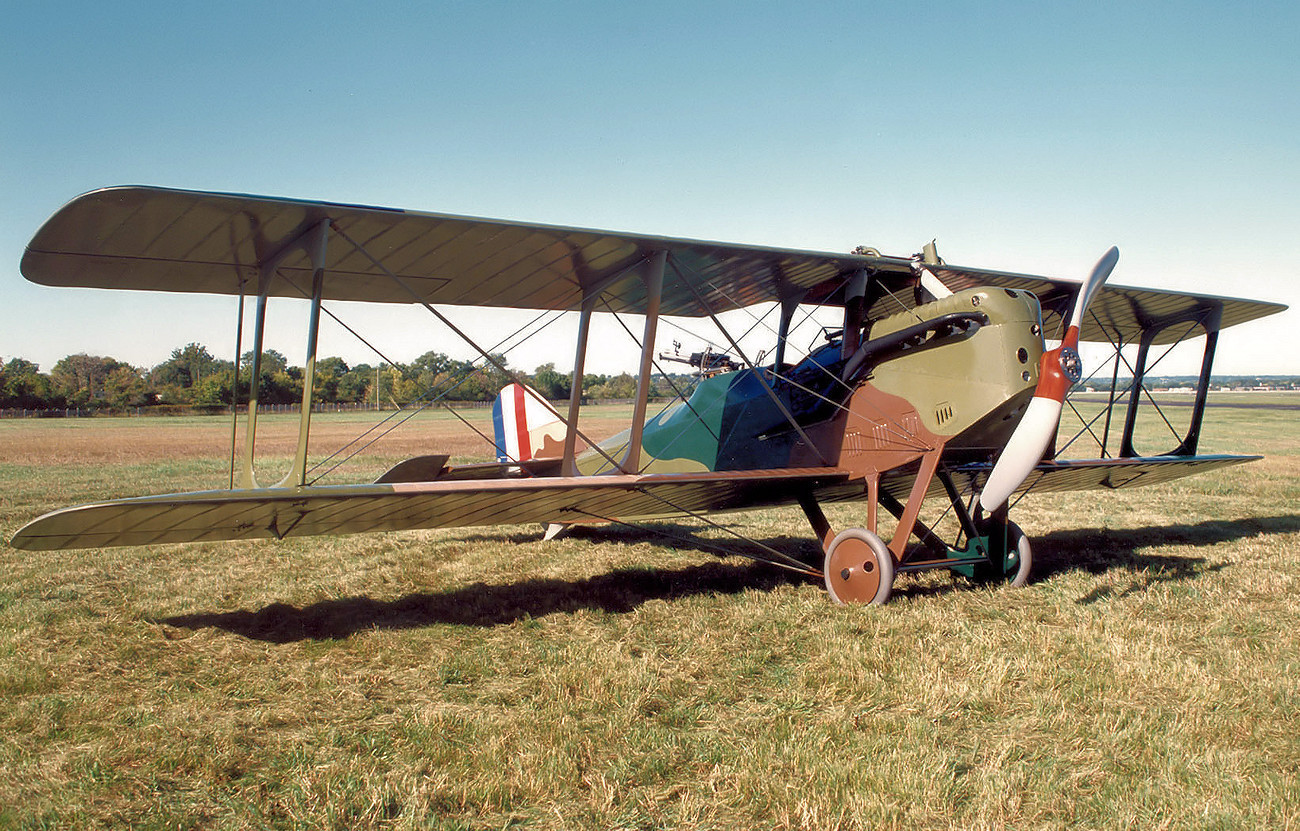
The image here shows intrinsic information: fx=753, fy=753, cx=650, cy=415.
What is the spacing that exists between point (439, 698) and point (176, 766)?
1.22 meters

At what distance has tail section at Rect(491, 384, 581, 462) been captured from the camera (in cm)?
1029

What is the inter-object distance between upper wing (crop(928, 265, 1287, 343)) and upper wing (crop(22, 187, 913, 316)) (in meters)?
1.01

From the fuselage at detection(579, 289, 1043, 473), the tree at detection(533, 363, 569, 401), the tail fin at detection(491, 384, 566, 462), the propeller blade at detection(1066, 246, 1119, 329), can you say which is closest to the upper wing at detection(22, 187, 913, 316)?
the fuselage at detection(579, 289, 1043, 473)

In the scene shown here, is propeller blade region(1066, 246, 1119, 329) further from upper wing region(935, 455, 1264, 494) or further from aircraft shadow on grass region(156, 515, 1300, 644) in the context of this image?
aircraft shadow on grass region(156, 515, 1300, 644)

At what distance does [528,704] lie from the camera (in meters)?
3.86

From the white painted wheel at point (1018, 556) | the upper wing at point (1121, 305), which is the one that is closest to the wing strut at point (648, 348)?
the upper wing at point (1121, 305)

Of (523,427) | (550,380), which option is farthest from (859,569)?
(550,380)

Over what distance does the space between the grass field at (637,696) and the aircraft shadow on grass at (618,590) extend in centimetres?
5

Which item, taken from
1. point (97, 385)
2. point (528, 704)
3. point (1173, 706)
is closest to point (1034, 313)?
point (1173, 706)

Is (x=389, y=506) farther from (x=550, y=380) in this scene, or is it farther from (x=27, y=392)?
(x=27, y=392)

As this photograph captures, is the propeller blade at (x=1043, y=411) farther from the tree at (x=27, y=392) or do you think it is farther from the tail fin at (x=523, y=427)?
the tree at (x=27, y=392)

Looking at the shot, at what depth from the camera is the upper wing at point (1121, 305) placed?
7207mm

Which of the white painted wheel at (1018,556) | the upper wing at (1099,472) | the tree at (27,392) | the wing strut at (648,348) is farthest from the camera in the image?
the tree at (27,392)

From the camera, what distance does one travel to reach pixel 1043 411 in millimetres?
5258
